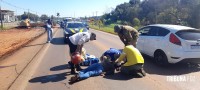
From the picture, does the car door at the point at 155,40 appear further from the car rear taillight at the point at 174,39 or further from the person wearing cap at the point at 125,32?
the person wearing cap at the point at 125,32

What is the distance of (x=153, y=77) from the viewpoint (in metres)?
8.00

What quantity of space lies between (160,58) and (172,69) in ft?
2.47

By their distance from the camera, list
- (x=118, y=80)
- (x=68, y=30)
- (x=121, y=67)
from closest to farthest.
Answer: (x=118, y=80) < (x=121, y=67) < (x=68, y=30)

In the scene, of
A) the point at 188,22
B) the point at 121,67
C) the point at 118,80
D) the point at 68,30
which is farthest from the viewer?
the point at 188,22

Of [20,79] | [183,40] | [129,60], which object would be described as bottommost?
[20,79]

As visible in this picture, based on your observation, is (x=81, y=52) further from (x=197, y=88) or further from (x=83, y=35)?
(x=197, y=88)

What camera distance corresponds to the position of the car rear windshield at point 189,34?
9.04 meters

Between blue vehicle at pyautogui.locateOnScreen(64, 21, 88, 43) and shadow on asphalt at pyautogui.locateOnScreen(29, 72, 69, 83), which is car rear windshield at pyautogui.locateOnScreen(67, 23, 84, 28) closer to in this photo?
blue vehicle at pyautogui.locateOnScreen(64, 21, 88, 43)

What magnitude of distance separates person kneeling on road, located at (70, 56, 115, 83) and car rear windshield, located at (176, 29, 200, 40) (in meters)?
2.67

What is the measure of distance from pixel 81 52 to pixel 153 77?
278cm

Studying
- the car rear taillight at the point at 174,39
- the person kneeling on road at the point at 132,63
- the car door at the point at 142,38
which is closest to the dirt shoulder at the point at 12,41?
the car door at the point at 142,38

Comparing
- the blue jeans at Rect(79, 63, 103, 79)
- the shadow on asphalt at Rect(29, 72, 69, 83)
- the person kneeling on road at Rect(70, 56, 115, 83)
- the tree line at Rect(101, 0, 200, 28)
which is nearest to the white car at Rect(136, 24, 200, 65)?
the person kneeling on road at Rect(70, 56, 115, 83)

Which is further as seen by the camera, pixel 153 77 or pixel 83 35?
pixel 83 35

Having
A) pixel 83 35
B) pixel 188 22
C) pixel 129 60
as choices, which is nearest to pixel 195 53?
pixel 129 60
